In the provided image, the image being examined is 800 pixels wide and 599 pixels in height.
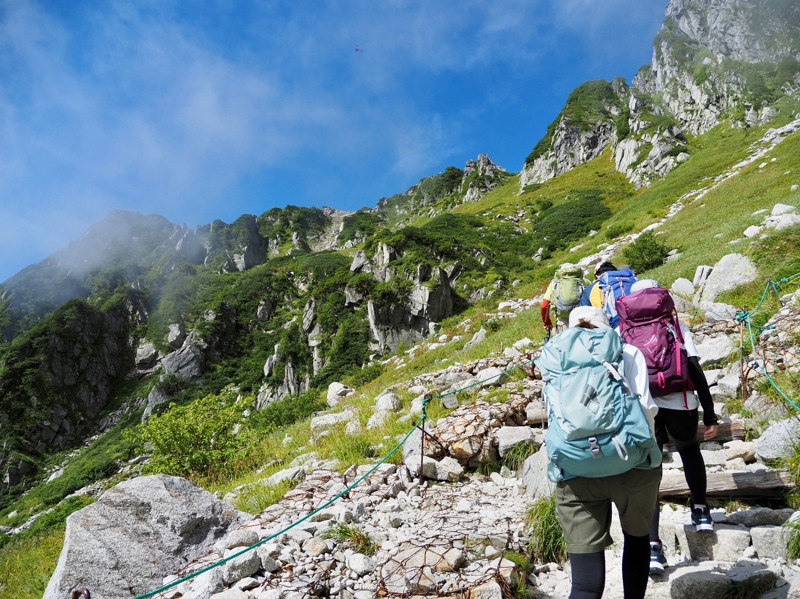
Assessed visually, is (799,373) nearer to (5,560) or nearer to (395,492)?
(395,492)

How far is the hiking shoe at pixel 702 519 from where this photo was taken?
3.57 meters

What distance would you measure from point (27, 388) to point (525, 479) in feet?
339

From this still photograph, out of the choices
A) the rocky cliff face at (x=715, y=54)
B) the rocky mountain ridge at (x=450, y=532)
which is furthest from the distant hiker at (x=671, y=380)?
the rocky cliff face at (x=715, y=54)

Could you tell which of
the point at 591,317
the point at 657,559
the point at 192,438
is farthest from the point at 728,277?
the point at 192,438

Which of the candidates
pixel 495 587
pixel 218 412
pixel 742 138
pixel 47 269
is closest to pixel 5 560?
pixel 218 412

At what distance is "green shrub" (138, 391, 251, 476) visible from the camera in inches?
356

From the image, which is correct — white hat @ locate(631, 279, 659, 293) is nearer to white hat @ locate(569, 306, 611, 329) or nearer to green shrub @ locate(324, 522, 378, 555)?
white hat @ locate(569, 306, 611, 329)

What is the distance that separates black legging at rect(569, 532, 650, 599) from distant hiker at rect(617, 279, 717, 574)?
0.83 m

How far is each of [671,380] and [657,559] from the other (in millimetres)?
1494

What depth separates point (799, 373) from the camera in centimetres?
561

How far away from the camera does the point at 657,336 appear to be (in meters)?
3.64

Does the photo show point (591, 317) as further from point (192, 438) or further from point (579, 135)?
point (579, 135)

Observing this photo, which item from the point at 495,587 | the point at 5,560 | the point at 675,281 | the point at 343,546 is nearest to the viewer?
the point at 495,587

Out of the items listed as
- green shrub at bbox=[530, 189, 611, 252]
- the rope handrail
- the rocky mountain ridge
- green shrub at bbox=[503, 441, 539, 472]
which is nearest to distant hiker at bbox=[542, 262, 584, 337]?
the rocky mountain ridge
